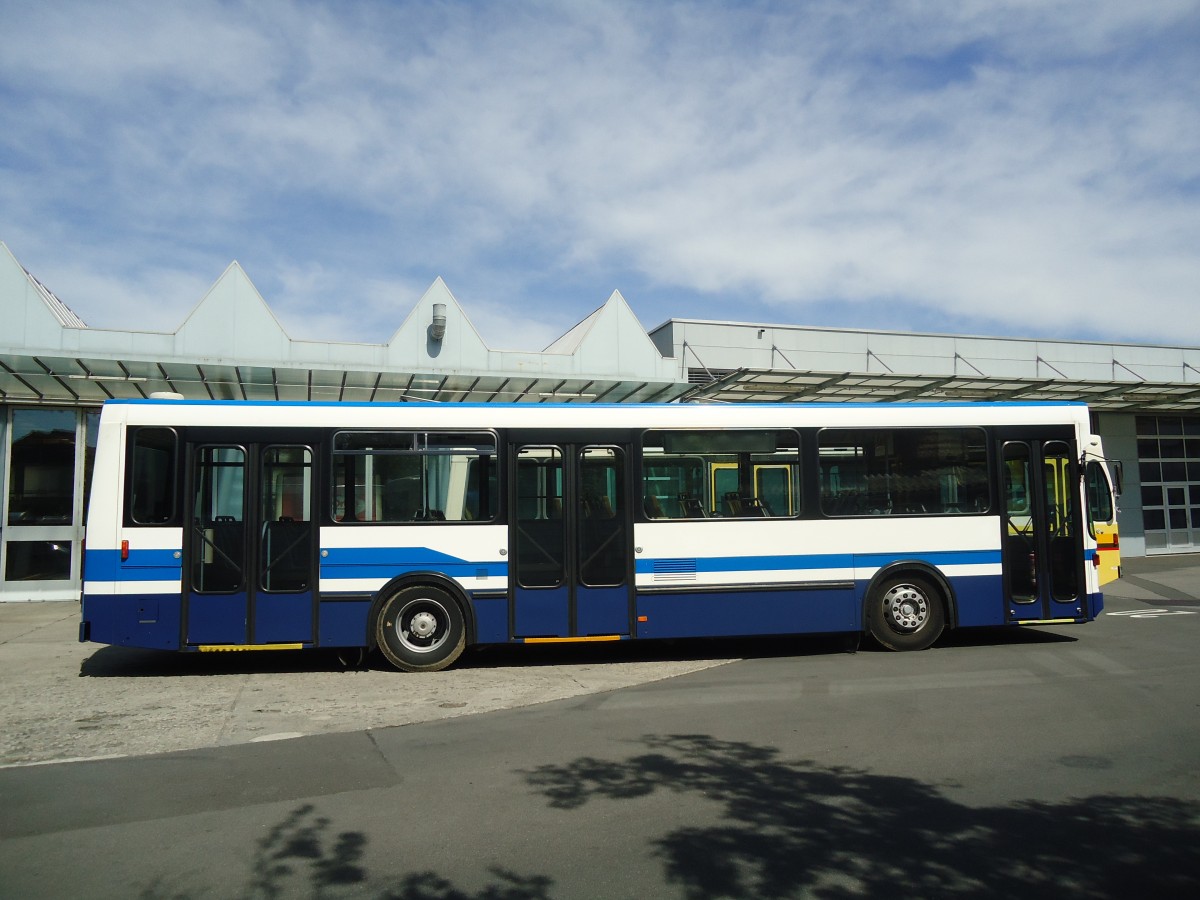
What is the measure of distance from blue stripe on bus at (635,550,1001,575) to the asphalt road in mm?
2084

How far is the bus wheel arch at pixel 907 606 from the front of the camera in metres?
10.7

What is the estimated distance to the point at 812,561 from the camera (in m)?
10.5

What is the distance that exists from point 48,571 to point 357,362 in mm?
7144

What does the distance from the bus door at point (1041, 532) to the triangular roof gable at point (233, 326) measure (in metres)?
11.5

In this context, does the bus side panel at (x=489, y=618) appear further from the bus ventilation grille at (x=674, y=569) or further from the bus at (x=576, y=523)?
the bus ventilation grille at (x=674, y=569)

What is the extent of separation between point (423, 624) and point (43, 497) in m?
10.7

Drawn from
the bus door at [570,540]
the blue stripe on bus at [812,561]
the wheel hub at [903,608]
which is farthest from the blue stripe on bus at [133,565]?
the wheel hub at [903,608]

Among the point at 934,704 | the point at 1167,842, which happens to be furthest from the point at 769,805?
the point at 934,704

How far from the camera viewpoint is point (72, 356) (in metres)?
13.8

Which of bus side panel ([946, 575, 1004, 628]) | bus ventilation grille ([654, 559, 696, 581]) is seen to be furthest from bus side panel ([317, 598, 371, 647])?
bus side panel ([946, 575, 1004, 628])

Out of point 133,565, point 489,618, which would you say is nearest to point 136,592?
point 133,565

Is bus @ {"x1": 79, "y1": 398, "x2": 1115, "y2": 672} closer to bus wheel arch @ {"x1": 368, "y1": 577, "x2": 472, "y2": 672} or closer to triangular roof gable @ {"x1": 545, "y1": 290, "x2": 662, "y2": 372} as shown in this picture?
bus wheel arch @ {"x1": 368, "y1": 577, "x2": 472, "y2": 672}

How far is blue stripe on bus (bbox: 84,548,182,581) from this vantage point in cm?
936

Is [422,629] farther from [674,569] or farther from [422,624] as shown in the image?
[674,569]
